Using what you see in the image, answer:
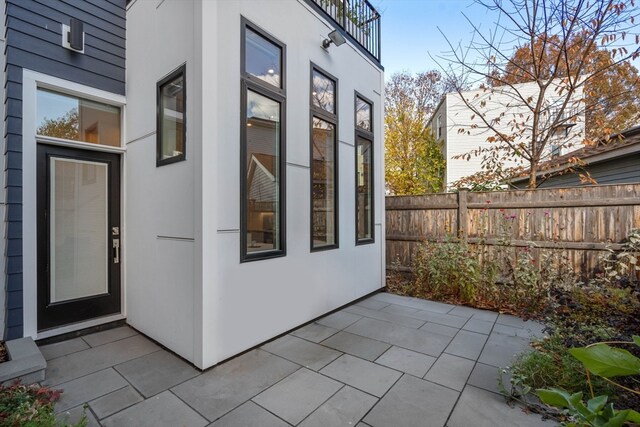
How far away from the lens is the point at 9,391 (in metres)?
2.01

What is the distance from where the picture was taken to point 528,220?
4.64m

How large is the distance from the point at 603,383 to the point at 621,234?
120 inches

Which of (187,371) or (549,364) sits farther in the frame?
(187,371)

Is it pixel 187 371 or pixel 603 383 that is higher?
pixel 603 383

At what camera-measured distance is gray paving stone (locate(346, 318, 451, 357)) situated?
9.86 feet

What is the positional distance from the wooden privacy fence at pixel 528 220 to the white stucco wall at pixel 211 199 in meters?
2.12

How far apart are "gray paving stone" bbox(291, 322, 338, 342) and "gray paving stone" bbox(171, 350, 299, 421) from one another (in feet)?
1.73

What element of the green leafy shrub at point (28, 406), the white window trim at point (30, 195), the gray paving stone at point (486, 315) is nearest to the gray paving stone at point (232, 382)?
the green leafy shrub at point (28, 406)

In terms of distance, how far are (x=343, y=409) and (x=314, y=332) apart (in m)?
1.34

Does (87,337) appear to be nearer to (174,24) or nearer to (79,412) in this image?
(79,412)

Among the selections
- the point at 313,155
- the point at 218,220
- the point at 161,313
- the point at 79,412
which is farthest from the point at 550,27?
the point at 79,412

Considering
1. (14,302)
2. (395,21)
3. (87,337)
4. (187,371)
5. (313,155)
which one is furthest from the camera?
(395,21)

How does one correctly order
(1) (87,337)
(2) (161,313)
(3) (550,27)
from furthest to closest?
(3) (550,27) < (1) (87,337) < (2) (161,313)

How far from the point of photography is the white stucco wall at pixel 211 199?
8.39 ft
